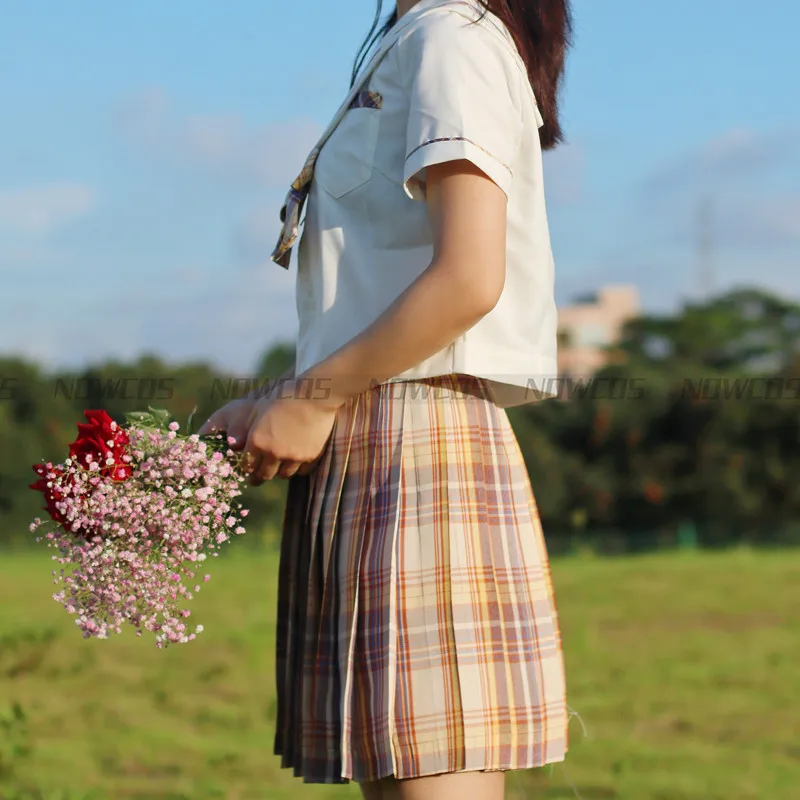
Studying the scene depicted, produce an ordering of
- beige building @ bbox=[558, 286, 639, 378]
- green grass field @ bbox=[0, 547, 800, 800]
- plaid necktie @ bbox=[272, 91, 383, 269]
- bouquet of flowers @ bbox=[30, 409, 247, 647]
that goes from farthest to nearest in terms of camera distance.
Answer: beige building @ bbox=[558, 286, 639, 378] → green grass field @ bbox=[0, 547, 800, 800] → plaid necktie @ bbox=[272, 91, 383, 269] → bouquet of flowers @ bbox=[30, 409, 247, 647]

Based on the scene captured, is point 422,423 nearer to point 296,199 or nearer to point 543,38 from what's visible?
point 296,199

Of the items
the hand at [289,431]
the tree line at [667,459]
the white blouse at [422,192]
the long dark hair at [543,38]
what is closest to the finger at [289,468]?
the hand at [289,431]

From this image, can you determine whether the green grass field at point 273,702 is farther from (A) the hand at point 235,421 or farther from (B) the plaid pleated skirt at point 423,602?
(A) the hand at point 235,421

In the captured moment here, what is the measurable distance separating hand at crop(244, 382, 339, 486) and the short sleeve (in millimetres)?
328

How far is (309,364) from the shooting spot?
1.57m

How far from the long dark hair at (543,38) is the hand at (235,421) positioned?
65cm

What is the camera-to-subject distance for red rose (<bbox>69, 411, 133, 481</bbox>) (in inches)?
58.6

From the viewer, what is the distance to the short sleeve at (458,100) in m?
1.37

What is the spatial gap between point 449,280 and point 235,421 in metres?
0.44

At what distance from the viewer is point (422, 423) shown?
1.48m

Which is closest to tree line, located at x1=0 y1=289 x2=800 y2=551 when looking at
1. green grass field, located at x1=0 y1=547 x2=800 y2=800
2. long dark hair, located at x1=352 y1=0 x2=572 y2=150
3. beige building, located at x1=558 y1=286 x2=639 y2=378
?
green grass field, located at x1=0 y1=547 x2=800 y2=800

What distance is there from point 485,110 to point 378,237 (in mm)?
232

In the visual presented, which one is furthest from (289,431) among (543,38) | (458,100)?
(543,38)

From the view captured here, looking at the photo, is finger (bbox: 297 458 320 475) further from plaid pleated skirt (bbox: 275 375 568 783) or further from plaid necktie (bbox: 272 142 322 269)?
plaid necktie (bbox: 272 142 322 269)
